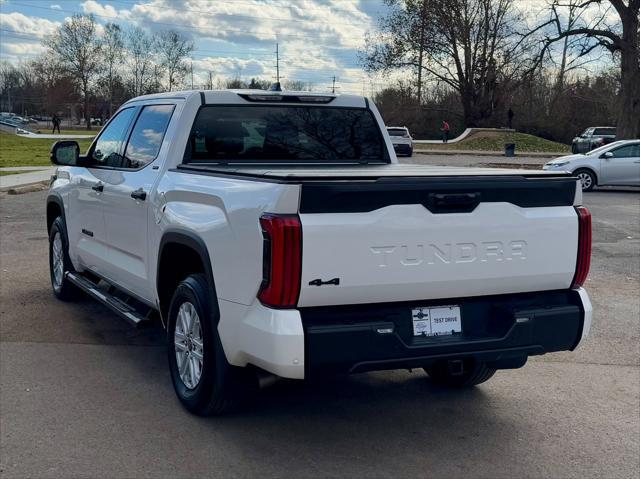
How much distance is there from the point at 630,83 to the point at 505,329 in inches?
1278

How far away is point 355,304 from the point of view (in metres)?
3.88

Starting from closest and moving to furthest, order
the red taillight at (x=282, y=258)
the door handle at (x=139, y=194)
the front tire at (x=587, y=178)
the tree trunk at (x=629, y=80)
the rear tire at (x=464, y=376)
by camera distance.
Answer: the red taillight at (x=282, y=258), the rear tire at (x=464, y=376), the door handle at (x=139, y=194), the front tire at (x=587, y=178), the tree trunk at (x=629, y=80)

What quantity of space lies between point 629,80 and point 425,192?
107 ft

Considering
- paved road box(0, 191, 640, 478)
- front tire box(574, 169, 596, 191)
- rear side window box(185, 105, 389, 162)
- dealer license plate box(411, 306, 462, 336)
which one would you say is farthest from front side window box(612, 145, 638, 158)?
dealer license plate box(411, 306, 462, 336)

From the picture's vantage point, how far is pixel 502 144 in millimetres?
50625

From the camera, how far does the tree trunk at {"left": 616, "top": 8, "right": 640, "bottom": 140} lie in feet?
104

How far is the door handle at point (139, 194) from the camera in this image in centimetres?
534

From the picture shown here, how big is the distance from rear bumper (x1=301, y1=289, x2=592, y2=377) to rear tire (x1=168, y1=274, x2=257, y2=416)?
71cm

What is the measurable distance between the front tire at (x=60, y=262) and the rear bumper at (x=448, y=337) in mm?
4339

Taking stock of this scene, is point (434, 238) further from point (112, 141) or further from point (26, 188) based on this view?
point (26, 188)

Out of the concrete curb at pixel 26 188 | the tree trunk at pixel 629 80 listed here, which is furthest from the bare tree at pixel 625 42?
the concrete curb at pixel 26 188

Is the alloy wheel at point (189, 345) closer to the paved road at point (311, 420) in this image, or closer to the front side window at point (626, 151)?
the paved road at point (311, 420)

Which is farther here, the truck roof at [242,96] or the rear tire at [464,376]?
the truck roof at [242,96]

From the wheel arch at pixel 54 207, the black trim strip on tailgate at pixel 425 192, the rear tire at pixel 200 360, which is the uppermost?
the black trim strip on tailgate at pixel 425 192
